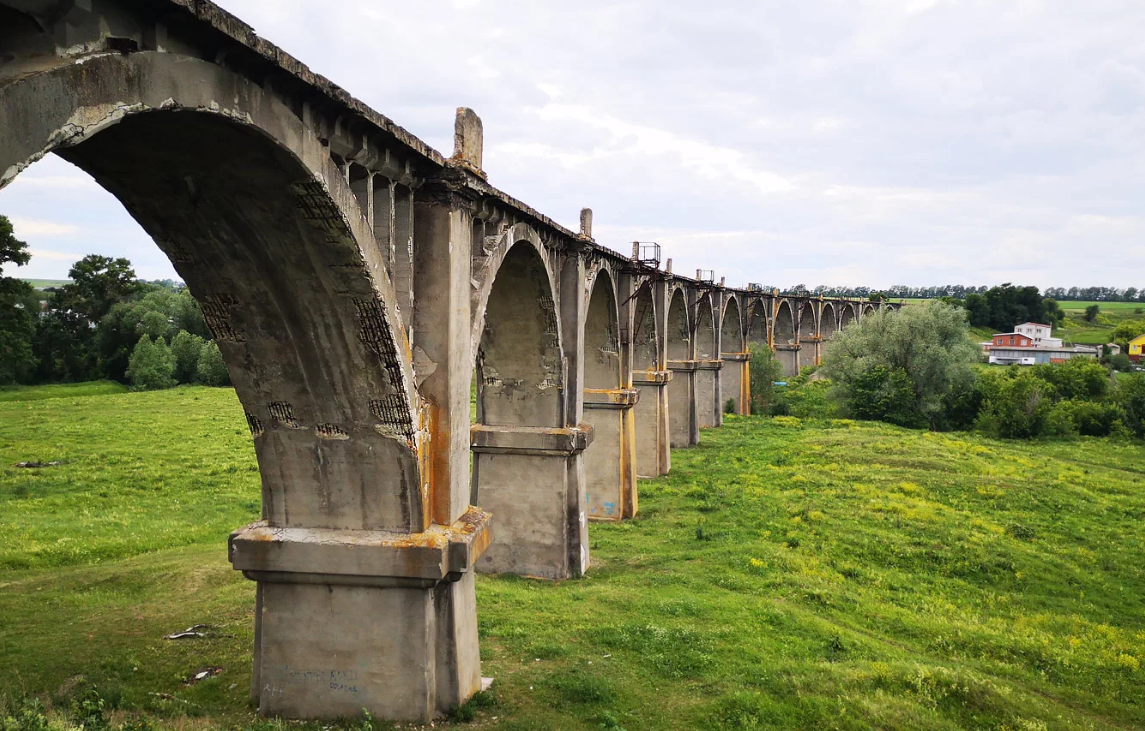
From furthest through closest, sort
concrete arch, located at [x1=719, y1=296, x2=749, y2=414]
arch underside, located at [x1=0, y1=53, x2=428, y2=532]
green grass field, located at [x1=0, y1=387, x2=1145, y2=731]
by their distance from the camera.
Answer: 1. concrete arch, located at [x1=719, y1=296, x2=749, y2=414]
2. green grass field, located at [x1=0, y1=387, x2=1145, y2=731]
3. arch underside, located at [x1=0, y1=53, x2=428, y2=532]

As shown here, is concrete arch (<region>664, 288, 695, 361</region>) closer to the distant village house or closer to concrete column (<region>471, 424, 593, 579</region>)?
concrete column (<region>471, 424, 593, 579</region>)

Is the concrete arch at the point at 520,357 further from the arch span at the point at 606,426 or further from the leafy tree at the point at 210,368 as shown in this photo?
the leafy tree at the point at 210,368

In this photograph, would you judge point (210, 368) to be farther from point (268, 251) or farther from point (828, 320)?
point (828, 320)

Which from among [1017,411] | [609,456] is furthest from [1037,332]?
[609,456]

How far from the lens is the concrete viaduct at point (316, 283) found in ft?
16.9

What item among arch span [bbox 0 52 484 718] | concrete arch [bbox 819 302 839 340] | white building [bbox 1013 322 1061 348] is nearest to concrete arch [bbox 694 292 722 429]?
arch span [bbox 0 52 484 718]

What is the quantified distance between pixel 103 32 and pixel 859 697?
11.4 meters

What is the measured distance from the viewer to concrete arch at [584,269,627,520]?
2270cm

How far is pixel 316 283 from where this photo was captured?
8516 millimetres

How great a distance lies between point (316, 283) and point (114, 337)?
183 ft

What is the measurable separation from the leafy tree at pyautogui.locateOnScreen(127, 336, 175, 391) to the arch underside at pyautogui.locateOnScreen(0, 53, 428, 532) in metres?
46.8

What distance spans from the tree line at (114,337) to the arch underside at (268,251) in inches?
1791

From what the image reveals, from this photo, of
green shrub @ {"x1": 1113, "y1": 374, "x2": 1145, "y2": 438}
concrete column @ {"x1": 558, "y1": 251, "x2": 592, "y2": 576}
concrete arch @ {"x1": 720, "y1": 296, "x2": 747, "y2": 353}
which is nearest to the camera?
concrete column @ {"x1": 558, "y1": 251, "x2": 592, "y2": 576}

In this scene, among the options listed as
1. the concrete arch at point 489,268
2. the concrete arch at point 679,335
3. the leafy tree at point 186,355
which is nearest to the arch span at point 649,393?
the concrete arch at point 679,335
